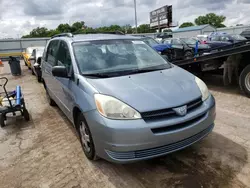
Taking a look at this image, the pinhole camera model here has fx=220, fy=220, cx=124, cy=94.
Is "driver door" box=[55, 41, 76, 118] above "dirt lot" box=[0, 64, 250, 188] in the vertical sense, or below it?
above

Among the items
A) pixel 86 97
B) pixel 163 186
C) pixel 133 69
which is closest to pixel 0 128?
pixel 86 97

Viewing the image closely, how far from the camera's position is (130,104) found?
2.43m

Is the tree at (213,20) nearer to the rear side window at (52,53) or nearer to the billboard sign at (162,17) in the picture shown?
the billboard sign at (162,17)

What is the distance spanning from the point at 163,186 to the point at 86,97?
1.38 meters

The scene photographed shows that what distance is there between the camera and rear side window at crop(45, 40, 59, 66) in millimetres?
4521

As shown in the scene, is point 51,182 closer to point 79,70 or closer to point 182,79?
point 79,70

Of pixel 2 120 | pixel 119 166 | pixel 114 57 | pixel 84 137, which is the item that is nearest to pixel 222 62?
pixel 114 57

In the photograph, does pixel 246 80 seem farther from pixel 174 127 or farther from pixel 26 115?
pixel 26 115

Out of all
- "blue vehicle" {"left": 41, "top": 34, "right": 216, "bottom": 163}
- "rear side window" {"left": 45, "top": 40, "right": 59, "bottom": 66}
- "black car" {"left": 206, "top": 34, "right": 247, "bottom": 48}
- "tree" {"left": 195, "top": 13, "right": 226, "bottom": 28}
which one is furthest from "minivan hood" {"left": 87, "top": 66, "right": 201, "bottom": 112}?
"tree" {"left": 195, "top": 13, "right": 226, "bottom": 28}

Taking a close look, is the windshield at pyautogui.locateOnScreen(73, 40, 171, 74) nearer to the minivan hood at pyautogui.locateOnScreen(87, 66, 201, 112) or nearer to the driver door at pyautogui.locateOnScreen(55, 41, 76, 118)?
the driver door at pyautogui.locateOnScreen(55, 41, 76, 118)

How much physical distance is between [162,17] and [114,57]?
44360mm

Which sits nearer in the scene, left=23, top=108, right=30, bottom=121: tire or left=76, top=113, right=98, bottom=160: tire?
left=76, top=113, right=98, bottom=160: tire

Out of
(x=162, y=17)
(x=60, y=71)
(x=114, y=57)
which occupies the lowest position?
(x=60, y=71)

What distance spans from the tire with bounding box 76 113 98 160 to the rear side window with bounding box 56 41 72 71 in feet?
3.14
